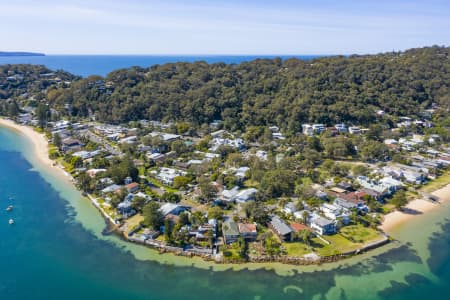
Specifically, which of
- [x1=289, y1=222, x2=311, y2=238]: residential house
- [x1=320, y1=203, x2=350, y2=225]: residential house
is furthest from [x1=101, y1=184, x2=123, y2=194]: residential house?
[x1=320, y1=203, x2=350, y2=225]: residential house

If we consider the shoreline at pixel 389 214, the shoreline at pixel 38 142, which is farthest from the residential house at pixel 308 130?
the shoreline at pixel 38 142

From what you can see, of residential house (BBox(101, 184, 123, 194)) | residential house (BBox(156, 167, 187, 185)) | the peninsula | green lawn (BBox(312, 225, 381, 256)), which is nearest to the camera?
green lawn (BBox(312, 225, 381, 256))

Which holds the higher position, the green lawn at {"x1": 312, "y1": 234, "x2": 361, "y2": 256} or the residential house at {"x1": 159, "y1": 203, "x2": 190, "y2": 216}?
the residential house at {"x1": 159, "y1": 203, "x2": 190, "y2": 216}

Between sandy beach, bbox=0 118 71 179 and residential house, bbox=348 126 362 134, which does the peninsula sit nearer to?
residential house, bbox=348 126 362 134

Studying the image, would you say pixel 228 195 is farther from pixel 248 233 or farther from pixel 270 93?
pixel 270 93

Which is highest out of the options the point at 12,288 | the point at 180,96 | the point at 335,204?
the point at 180,96

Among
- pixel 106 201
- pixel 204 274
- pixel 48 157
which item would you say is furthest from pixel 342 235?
pixel 48 157

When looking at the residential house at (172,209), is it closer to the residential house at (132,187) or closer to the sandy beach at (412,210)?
the residential house at (132,187)

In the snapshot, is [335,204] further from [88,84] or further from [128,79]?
[88,84]

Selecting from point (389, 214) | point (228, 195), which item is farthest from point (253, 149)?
point (389, 214)
